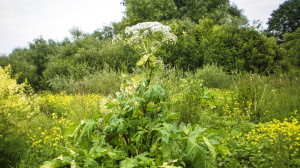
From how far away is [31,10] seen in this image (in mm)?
7504

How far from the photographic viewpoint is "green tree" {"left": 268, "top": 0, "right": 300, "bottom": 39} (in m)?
27.9

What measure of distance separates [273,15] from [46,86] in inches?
1276

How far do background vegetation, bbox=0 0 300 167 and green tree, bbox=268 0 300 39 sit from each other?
417 inches

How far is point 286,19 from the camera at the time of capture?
28312 mm

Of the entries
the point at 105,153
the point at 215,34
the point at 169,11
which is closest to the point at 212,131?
the point at 105,153

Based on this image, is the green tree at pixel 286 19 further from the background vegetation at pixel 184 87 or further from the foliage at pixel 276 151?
the foliage at pixel 276 151

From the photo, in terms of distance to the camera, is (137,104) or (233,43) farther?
(233,43)

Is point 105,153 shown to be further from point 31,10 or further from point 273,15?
point 273,15

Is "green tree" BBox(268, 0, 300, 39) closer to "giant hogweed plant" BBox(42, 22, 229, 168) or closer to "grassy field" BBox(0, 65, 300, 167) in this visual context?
"grassy field" BBox(0, 65, 300, 167)

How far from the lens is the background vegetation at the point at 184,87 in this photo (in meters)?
2.68

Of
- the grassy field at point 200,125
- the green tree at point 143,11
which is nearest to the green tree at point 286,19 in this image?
the green tree at point 143,11

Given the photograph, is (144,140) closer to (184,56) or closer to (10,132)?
(10,132)

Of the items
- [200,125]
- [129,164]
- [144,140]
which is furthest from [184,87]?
[129,164]

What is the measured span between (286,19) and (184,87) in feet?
104
